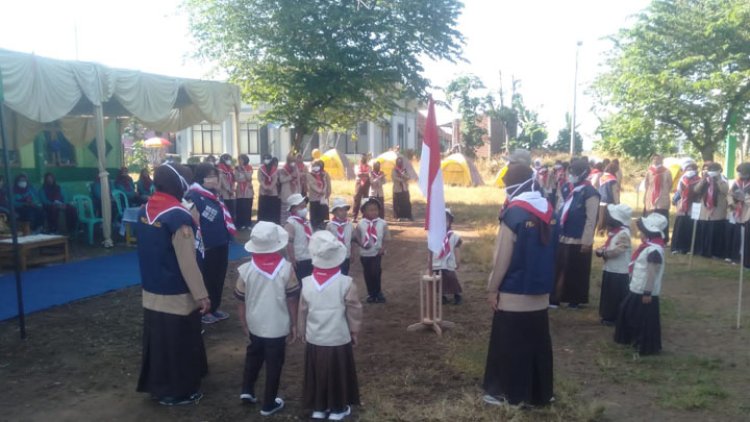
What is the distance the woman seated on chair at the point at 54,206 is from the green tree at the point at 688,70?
16928 mm

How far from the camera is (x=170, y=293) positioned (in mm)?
4707

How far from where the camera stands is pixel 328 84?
49.2 feet

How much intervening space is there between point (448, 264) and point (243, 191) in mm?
7589

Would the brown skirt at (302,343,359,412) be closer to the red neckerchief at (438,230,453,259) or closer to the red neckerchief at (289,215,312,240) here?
the red neckerchief at (289,215,312,240)

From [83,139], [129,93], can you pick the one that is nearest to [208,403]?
[129,93]

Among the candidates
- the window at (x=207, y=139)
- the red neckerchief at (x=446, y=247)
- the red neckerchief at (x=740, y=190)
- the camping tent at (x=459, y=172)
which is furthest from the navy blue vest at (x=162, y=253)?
the window at (x=207, y=139)

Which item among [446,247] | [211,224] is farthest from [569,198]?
[211,224]

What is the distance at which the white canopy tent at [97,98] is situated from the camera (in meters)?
9.30

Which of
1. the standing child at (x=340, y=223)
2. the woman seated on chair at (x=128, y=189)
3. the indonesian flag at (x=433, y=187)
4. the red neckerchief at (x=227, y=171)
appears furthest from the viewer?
the red neckerchief at (x=227, y=171)

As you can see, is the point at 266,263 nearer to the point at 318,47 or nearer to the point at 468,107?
the point at 318,47

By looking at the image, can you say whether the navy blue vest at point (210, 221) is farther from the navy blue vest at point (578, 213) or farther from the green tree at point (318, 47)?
the green tree at point (318, 47)

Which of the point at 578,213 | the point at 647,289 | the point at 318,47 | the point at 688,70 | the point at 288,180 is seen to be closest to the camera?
the point at 647,289

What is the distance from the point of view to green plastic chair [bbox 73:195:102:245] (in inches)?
480

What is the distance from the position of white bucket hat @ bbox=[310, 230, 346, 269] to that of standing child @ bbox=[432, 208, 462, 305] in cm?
316
